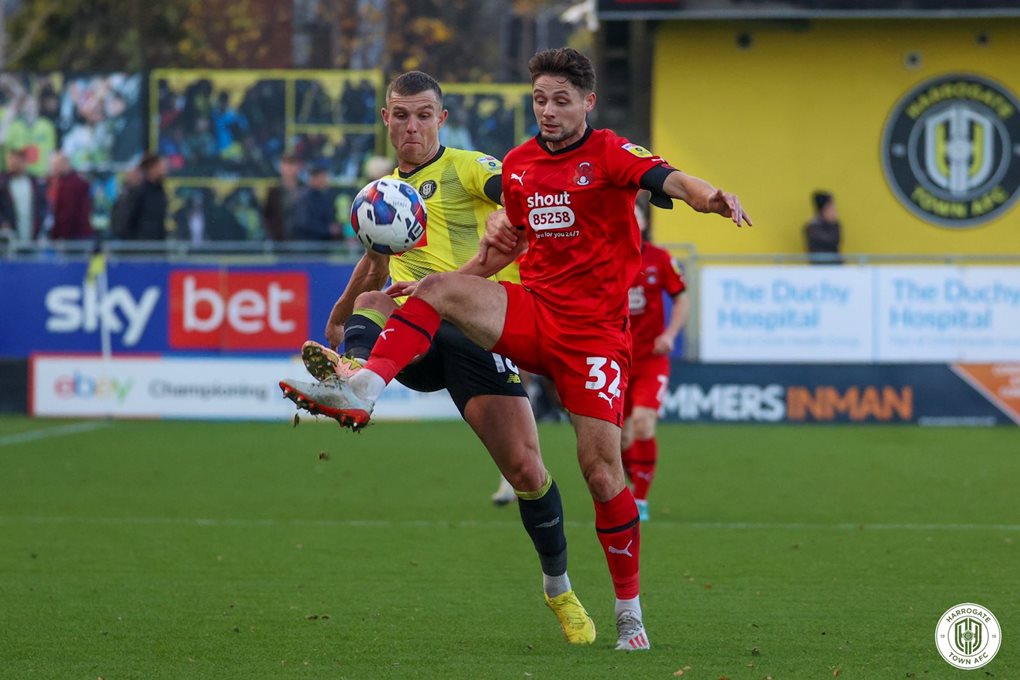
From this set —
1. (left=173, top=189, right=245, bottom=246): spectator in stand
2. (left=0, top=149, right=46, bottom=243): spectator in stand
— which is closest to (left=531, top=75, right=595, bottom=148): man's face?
A: (left=0, top=149, right=46, bottom=243): spectator in stand

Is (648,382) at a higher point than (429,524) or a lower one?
higher

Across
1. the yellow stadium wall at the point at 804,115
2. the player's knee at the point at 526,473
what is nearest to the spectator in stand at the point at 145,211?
the yellow stadium wall at the point at 804,115

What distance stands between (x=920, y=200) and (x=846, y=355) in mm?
5693

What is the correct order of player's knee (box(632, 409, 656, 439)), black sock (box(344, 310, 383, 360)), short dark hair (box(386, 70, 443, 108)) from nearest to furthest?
black sock (box(344, 310, 383, 360))
short dark hair (box(386, 70, 443, 108))
player's knee (box(632, 409, 656, 439))

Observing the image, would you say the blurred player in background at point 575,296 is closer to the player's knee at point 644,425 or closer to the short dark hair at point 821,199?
the player's knee at point 644,425

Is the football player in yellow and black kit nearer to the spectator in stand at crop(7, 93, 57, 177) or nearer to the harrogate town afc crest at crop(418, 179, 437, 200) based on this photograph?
the harrogate town afc crest at crop(418, 179, 437, 200)

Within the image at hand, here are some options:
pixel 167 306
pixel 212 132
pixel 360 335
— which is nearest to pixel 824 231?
pixel 167 306

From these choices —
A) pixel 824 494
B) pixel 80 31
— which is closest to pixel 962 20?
pixel 824 494

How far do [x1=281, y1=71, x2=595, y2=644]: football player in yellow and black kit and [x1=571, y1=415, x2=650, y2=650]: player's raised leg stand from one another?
29cm

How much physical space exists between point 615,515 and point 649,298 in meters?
5.10

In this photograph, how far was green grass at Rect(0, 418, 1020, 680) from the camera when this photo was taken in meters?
6.66

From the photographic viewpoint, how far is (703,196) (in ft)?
19.8

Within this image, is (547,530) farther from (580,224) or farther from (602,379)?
(580,224)

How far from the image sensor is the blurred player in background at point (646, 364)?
452 inches
